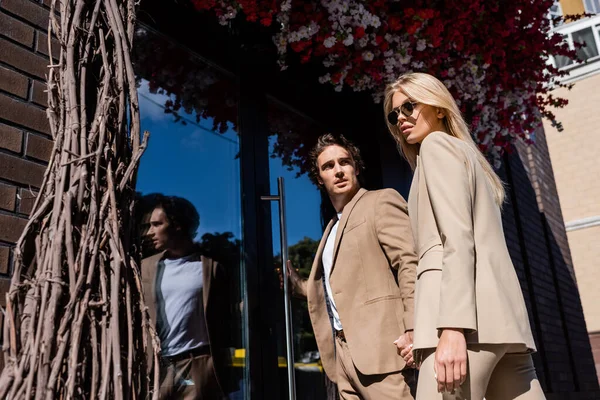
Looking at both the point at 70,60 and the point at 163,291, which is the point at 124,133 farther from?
the point at 163,291

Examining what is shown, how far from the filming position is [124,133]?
6.17 ft

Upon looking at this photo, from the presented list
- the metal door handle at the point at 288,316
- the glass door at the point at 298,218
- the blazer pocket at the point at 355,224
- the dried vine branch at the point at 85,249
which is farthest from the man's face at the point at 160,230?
the dried vine branch at the point at 85,249

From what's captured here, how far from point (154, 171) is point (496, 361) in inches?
88.4

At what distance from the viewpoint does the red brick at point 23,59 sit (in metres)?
2.17

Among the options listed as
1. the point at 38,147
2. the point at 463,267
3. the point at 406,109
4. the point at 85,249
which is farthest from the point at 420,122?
the point at 38,147

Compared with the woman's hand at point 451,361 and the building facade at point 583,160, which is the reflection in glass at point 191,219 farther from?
the building facade at point 583,160

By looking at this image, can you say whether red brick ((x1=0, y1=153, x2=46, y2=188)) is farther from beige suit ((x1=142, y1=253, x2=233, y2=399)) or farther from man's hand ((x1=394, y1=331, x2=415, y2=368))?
man's hand ((x1=394, y1=331, x2=415, y2=368))

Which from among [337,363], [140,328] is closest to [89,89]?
[140,328]

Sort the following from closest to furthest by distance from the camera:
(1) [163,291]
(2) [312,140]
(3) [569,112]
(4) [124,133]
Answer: (4) [124,133] < (1) [163,291] < (2) [312,140] < (3) [569,112]

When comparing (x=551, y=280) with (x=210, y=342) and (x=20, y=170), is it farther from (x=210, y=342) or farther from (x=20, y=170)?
(x=20, y=170)

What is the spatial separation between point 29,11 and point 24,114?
0.46m

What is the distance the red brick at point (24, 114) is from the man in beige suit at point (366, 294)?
4.73 ft

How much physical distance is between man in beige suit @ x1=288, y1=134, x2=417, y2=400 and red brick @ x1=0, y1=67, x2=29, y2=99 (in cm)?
154

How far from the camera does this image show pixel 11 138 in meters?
2.08
